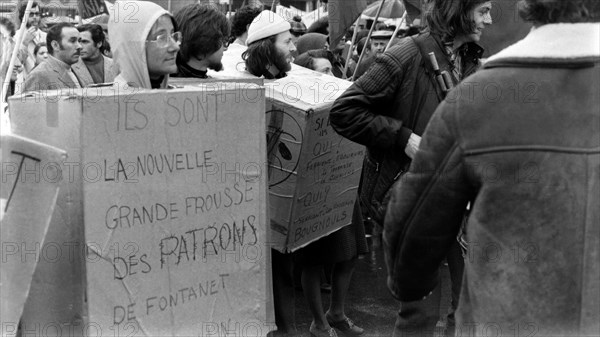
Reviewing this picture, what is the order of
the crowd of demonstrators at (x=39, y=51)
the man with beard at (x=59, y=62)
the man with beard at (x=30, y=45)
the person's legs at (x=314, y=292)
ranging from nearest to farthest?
1. the person's legs at (x=314, y=292)
2. the man with beard at (x=59, y=62)
3. the man with beard at (x=30, y=45)
4. the crowd of demonstrators at (x=39, y=51)

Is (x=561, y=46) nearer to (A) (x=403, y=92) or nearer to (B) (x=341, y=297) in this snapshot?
(A) (x=403, y=92)

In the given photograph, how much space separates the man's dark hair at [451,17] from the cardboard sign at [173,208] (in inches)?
39.9

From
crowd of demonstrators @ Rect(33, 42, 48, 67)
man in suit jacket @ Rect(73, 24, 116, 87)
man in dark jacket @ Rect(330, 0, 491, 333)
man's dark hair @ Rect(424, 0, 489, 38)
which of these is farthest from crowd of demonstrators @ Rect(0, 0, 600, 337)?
crowd of demonstrators @ Rect(33, 42, 48, 67)

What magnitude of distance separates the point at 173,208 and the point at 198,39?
1.34m

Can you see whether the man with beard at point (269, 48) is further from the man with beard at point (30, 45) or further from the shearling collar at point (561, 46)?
the man with beard at point (30, 45)

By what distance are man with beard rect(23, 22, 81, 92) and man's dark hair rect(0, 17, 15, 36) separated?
2.04m

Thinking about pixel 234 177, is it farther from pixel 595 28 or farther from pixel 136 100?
pixel 595 28

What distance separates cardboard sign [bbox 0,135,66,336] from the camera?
3041mm

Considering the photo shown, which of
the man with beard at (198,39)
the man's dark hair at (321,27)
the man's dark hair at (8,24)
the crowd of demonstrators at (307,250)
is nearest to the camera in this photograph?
the man with beard at (198,39)

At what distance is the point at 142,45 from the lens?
12.2 ft

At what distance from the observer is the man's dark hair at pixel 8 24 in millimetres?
9055

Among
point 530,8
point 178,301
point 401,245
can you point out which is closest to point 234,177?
point 178,301

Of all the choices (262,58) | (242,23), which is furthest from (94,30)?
(262,58)

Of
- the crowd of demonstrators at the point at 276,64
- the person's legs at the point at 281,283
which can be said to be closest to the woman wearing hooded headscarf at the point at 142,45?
the crowd of demonstrators at the point at 276,64
